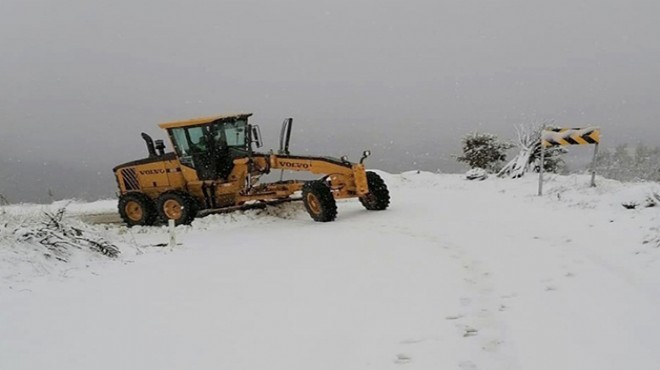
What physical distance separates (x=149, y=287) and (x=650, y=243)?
5724 millimetres

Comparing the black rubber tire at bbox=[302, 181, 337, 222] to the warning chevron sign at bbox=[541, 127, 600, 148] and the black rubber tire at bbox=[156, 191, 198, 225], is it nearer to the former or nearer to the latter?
the black rubber tire at bbox=[156, 191, 198, 225]

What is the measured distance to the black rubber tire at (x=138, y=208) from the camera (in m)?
13.3

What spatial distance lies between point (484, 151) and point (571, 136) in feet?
39.3

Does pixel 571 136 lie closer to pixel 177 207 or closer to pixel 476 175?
pixel 476 175

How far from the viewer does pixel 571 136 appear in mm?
11305

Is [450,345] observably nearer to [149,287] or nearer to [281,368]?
[281,368]

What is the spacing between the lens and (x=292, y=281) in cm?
565

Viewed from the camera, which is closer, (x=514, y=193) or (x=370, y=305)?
(x=370, y=305)

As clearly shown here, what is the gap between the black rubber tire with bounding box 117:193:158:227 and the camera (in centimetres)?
1334

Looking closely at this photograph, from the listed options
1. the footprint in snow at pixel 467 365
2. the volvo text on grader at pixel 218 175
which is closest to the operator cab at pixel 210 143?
A: the volvo text on grader at pixel 218 175

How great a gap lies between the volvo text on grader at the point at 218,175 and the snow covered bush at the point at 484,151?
498 inches

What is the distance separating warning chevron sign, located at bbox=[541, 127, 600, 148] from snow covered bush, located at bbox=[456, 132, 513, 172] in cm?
1136

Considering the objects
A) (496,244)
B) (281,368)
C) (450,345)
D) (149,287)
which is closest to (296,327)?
(281,368)

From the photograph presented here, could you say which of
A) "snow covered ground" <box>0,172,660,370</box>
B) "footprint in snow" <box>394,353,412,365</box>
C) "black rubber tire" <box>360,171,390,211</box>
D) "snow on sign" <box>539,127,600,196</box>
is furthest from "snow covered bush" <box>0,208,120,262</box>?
"snow on sign" <box>539,127,600,196</box>
